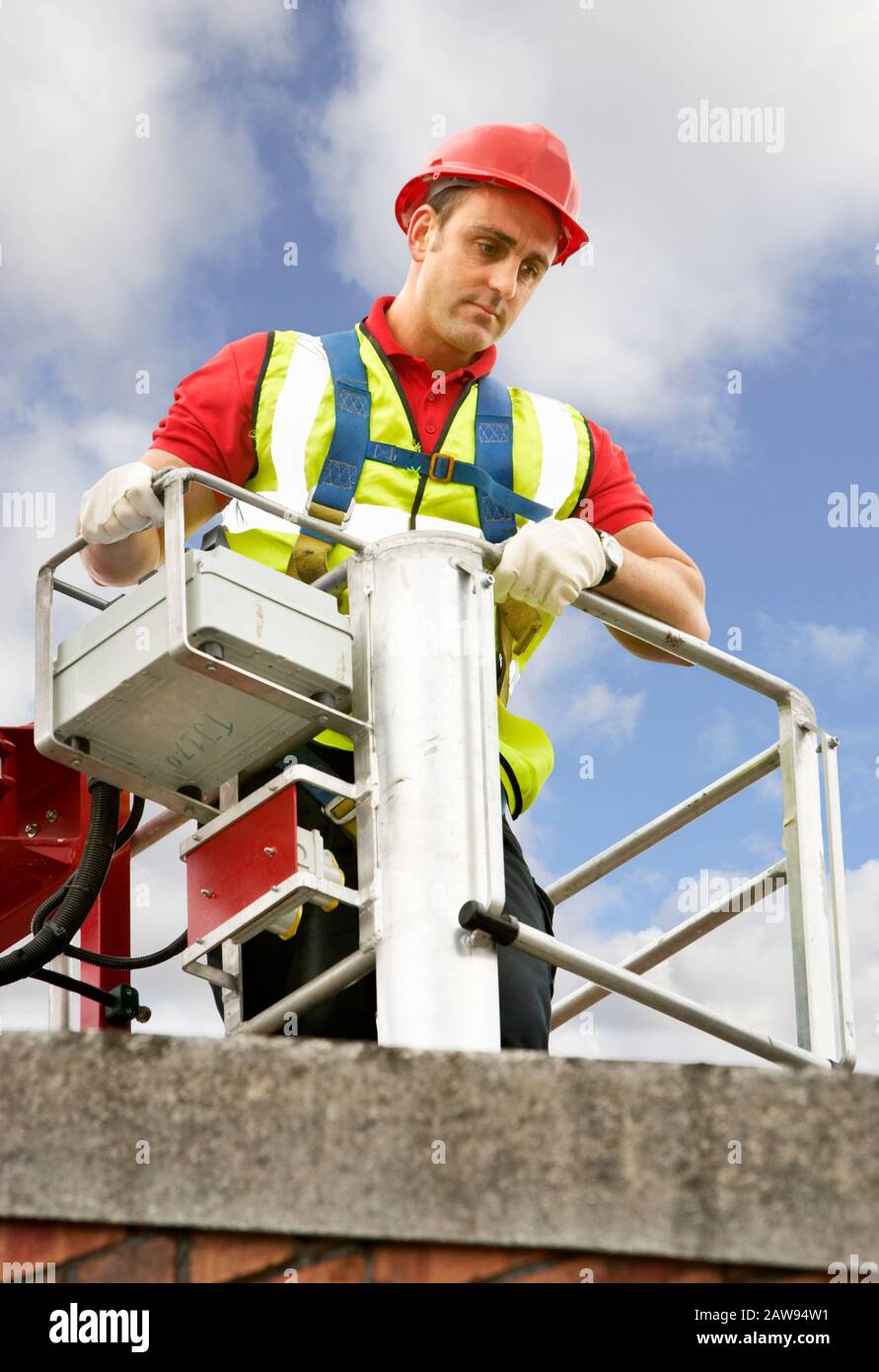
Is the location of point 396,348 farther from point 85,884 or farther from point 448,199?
point 85,884

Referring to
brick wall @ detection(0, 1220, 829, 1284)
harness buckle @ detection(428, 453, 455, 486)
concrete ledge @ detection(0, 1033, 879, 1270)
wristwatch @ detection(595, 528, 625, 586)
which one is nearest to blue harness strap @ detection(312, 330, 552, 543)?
harness buckle @ detection(428, 453, 455, 486)

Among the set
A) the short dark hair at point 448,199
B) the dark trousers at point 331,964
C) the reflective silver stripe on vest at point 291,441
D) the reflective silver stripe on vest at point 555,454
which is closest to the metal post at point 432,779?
the dark trousers at point 331,964

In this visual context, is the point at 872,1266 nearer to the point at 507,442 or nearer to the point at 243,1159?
the point at 243,1159

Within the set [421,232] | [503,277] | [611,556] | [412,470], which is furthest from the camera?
[421,232]

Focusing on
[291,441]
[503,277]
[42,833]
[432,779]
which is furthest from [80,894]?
[503,277]

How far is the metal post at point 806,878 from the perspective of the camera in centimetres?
497

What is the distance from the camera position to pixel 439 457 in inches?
215

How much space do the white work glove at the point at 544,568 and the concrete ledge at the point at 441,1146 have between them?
1829 mm

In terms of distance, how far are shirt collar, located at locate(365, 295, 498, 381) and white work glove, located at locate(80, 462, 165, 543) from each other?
903 millimetres

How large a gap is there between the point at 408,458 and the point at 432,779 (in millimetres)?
1220

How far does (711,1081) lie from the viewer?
10.8 ft

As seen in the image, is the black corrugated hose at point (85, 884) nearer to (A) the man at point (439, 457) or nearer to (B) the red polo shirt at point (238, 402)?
(A) the man at point (439, 457)

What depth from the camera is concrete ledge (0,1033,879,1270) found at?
318 cm
